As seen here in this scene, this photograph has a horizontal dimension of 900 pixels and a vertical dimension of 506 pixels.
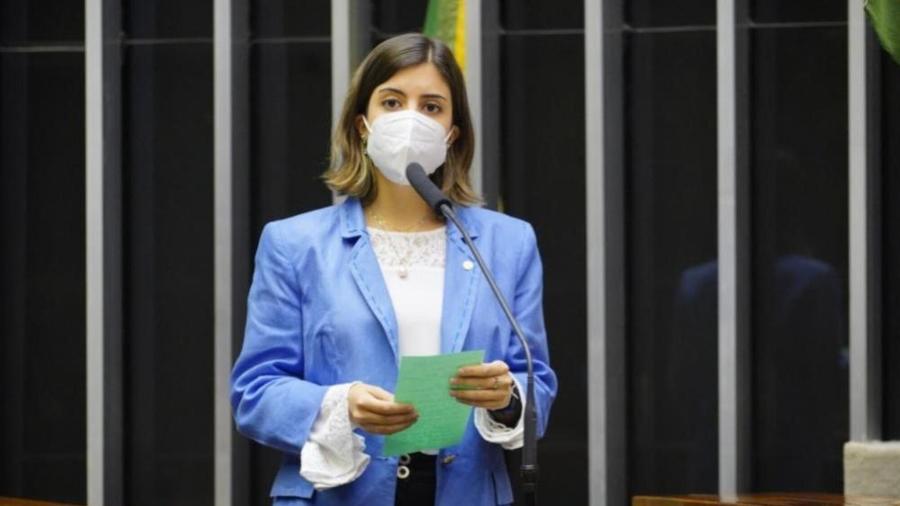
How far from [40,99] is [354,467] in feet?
18.2

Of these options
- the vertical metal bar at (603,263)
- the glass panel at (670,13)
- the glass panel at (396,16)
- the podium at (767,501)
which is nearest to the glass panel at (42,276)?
the glass panel at (396,16)

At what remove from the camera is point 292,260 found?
4137mm

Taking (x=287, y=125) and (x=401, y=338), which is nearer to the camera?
(x=401, y=338)

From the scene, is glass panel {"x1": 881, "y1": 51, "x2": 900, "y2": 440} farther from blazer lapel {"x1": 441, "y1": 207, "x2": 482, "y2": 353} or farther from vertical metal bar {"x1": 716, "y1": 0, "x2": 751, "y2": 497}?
blazer lapel {"x1": 441, "y1": 207, "x2": 482, "y2": 353}

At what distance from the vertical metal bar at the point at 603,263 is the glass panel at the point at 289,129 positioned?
4.02ft

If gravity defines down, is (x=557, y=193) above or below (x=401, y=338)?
above

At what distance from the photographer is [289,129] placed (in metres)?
8.77

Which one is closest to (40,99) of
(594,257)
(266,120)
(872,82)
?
(266,120)

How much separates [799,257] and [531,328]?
4.24 m

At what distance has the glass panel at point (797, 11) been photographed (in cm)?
811

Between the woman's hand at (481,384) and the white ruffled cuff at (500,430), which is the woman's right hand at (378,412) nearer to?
the woman's hand at (481,384)

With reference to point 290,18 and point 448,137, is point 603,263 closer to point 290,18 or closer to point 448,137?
point 290,18

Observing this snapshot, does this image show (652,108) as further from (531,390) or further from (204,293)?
(531,390)

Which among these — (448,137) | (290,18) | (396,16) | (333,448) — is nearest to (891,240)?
(396,16)
